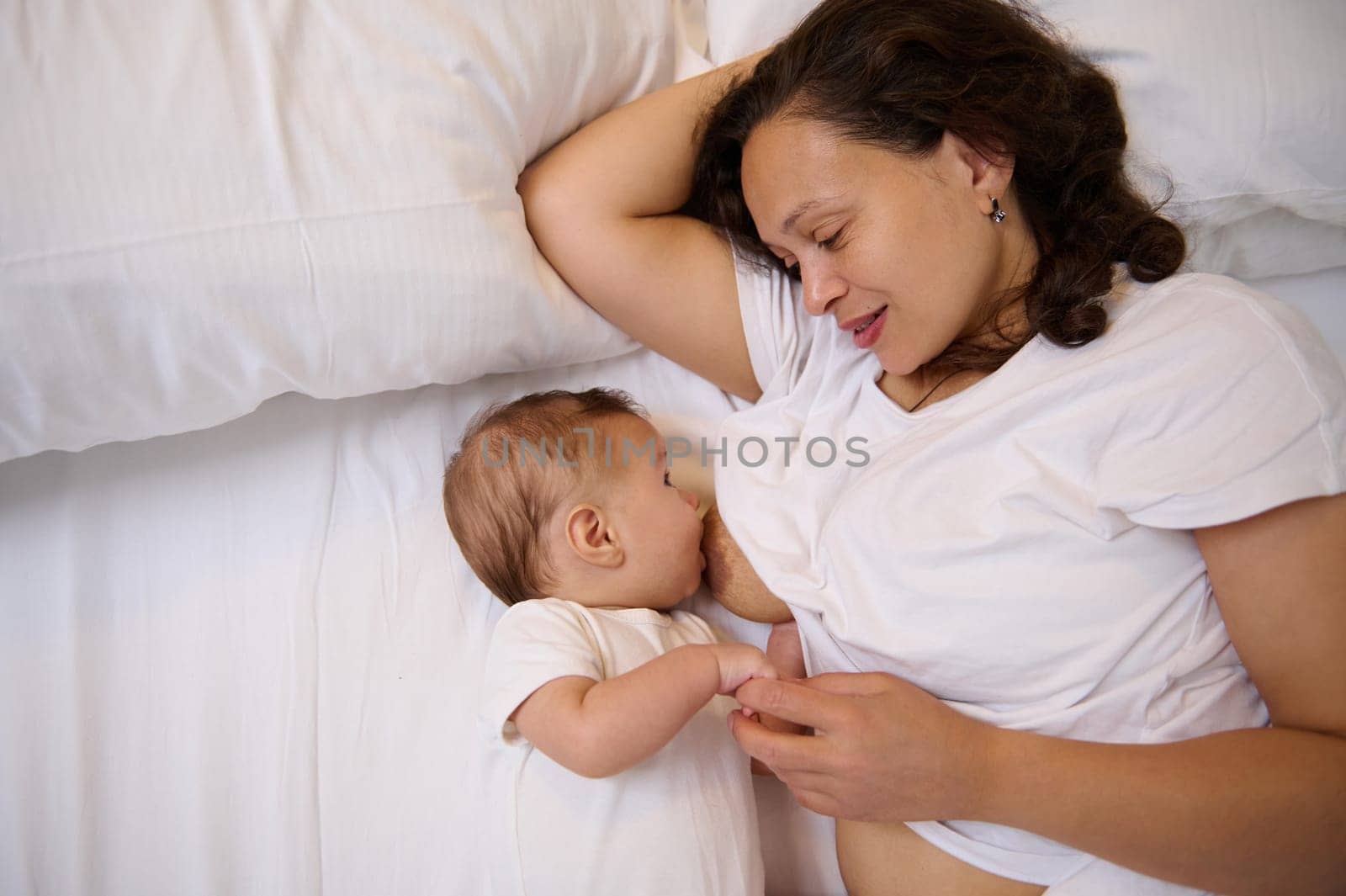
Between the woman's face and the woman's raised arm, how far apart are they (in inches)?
7.0

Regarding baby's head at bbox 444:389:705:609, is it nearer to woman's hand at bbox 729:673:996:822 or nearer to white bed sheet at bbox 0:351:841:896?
white bed sheet at bbox 0:351:841:896

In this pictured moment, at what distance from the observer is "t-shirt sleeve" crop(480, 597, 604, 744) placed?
102cm

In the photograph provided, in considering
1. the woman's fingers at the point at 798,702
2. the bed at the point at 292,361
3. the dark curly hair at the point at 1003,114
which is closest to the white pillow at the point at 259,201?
the bed at the point at 292,361

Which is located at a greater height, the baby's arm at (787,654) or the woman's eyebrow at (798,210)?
the woman's eyebrow at (798,210)

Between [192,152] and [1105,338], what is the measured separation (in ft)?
3.49

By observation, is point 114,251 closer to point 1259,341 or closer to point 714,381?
point 714,381

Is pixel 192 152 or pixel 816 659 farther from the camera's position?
pixel 816 659

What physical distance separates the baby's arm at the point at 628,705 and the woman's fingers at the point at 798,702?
4 cm

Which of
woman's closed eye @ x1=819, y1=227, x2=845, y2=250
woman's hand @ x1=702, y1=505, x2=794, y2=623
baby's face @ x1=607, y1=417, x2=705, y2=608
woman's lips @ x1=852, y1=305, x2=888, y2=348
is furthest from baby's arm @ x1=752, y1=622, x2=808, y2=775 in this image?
woman's closed eye @ x1=819, y1=227, x2=845, y2=250

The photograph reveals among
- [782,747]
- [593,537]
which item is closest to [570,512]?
[593,537]

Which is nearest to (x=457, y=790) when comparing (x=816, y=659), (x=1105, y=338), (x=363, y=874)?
(x=363, y=874)

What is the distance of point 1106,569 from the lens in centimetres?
90

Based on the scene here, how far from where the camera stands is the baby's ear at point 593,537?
45.2 inches

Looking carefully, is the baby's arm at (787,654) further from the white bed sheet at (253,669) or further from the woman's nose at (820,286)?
the woman's nose at (820,286)
